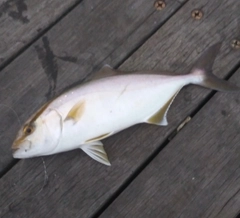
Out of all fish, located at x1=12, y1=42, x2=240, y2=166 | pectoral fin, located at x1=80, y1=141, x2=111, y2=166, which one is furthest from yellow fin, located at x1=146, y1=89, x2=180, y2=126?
pectoral fin, located at x1=80, y1=141, x2=111, y2=166

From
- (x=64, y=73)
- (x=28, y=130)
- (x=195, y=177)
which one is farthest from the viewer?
(x=64, y=73)

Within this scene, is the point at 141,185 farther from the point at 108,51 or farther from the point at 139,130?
the point at 108,51

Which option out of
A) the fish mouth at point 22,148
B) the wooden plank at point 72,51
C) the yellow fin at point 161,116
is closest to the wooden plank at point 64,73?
the wooden plank at point 72,51

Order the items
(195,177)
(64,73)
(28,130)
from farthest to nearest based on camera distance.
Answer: (64,73) < (195,177) < (28,130)

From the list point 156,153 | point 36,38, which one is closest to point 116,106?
point 156,153

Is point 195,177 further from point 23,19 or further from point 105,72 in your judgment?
point 23,19

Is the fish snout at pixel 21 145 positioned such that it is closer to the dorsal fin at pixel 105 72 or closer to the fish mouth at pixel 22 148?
the fish mouth at pixel 22 148
